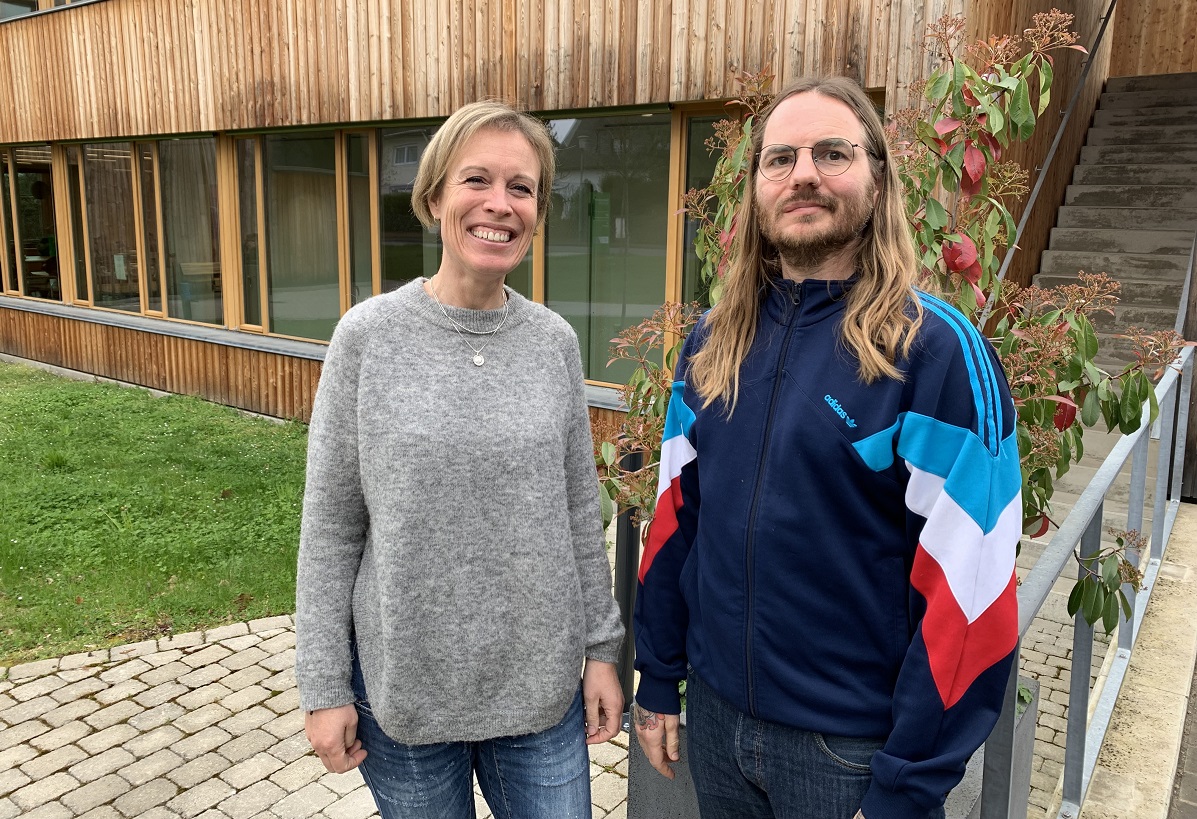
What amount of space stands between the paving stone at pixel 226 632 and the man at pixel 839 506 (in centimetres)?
364

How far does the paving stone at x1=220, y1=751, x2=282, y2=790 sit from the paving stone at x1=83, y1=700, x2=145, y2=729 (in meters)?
0.70

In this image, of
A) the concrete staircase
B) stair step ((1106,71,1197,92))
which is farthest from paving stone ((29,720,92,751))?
stair step ((1106,71,1197,92))

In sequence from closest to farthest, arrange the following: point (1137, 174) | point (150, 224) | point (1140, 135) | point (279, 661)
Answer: point (279, 661)
point (1137, 174)
point (1140, 135)
point (150, 224)

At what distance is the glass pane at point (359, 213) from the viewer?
926 cm

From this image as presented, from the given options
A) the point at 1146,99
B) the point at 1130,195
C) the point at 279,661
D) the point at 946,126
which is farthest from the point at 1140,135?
the point at 279,661

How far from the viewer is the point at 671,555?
1.94 metres

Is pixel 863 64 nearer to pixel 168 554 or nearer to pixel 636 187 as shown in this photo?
pixel 636 187

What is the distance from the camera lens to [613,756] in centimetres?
375

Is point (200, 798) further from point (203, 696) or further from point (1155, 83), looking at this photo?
point (1155, 83)

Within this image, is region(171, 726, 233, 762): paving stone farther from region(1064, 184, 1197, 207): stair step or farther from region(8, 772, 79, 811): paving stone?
region(1064, 184, 1197, 207): stair step

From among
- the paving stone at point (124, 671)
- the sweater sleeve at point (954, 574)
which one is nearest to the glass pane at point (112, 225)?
the paving stone at point (124, 671)

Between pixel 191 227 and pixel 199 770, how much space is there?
900 centimetres

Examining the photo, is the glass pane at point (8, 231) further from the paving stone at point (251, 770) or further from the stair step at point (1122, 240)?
the stair step at point (1122, 240)

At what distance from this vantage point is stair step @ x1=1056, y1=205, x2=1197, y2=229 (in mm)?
7945
